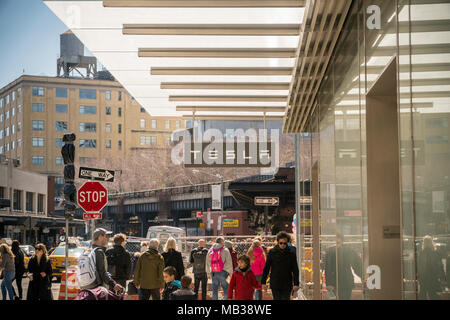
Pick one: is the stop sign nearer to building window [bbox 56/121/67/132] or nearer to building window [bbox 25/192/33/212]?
building window [bbox 25/192/33/212]

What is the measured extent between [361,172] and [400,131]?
6.93 feet

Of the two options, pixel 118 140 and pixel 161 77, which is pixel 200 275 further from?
pixel 118 140

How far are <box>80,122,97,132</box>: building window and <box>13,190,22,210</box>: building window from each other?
74306mm

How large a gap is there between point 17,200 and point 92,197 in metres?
65.3

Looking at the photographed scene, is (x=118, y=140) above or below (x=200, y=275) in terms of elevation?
above

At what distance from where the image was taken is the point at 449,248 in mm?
3881

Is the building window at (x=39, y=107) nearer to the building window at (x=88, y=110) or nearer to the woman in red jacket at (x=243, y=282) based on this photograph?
the building window at (x=88, y=110)

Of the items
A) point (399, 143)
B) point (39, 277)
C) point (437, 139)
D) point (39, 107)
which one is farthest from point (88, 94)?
point (437, 139)

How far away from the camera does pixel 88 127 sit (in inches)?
6033

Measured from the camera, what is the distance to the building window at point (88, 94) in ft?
497

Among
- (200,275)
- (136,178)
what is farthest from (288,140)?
(200,275)

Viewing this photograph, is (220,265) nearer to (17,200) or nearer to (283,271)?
(283,271)

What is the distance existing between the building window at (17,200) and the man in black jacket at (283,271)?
70.5 m

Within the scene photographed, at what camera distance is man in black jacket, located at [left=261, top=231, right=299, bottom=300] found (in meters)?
10.9
